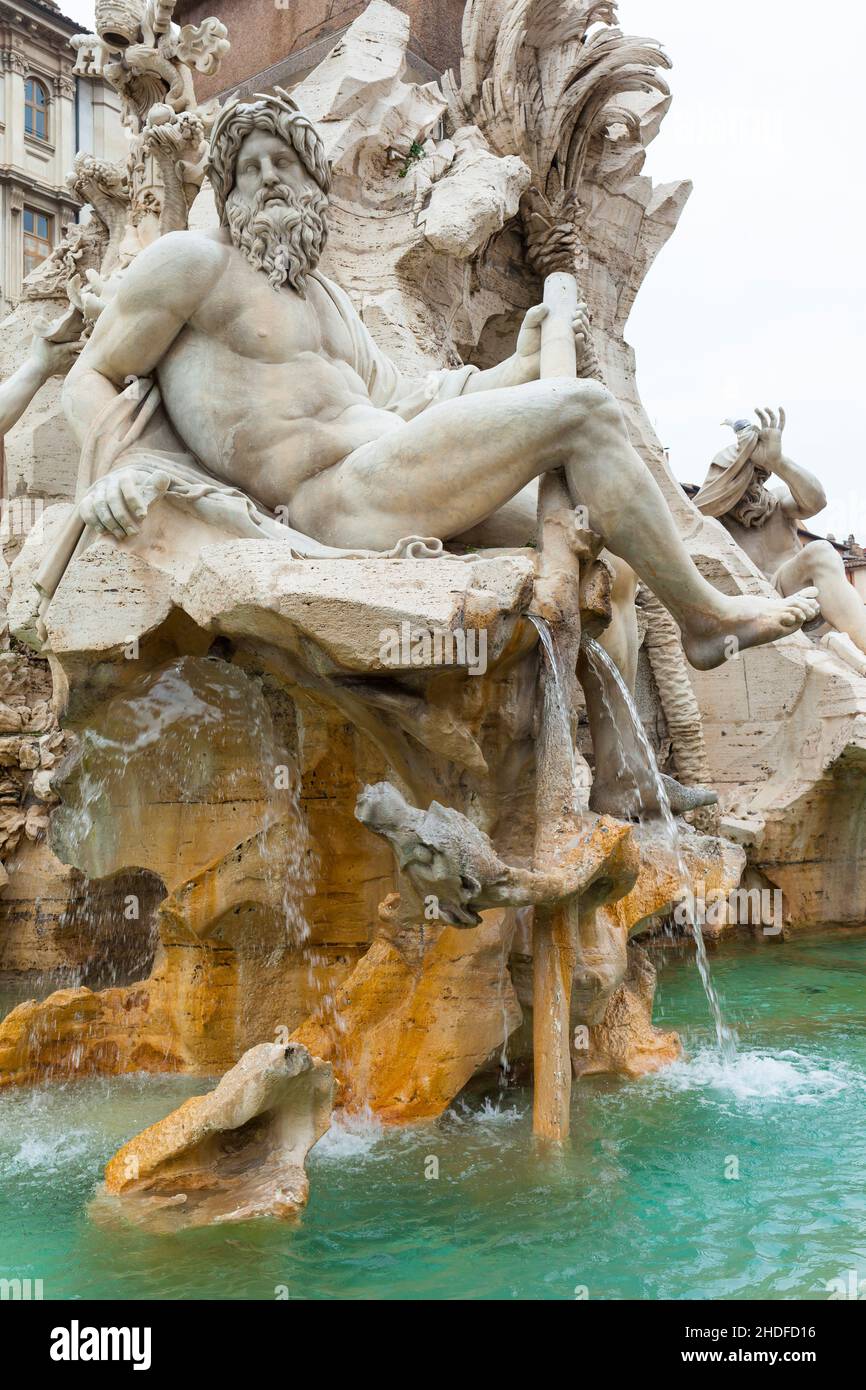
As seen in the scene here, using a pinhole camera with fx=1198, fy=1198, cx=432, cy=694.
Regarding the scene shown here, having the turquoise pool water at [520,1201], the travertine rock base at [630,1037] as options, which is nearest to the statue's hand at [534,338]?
the travertine rock base at [630,1037]

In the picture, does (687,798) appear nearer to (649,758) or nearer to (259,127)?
(649,758)

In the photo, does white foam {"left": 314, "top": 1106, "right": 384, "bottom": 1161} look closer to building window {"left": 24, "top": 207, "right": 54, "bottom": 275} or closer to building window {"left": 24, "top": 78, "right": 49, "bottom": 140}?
building window {"left": 24, "top": 207, "right": 54, "bottom": 275}

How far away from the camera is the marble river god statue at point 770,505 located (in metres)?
8.23

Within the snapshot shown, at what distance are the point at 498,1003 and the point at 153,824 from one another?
144 cm

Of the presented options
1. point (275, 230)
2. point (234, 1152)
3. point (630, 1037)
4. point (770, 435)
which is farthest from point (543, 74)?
point (234, 1152)

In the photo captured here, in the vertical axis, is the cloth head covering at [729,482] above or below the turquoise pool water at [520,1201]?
above

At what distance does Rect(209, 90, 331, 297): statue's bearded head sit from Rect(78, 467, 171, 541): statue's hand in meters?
0.92

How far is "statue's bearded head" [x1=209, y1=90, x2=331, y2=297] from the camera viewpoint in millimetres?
4129

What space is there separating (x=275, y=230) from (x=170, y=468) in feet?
3.02

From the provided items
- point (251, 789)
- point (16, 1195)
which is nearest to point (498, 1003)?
point (251, 789)

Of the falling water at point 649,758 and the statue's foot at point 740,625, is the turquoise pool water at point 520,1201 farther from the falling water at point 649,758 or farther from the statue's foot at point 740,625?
the statue's foot at point 740,625

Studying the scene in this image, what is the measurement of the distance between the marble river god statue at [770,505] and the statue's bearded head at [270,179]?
5011 mm

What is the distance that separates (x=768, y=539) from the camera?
9.22 metres

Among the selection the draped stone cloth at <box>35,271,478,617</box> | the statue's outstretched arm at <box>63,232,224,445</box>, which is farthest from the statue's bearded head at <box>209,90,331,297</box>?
the draped stone cloth at <box>35,271,478,617</box>
